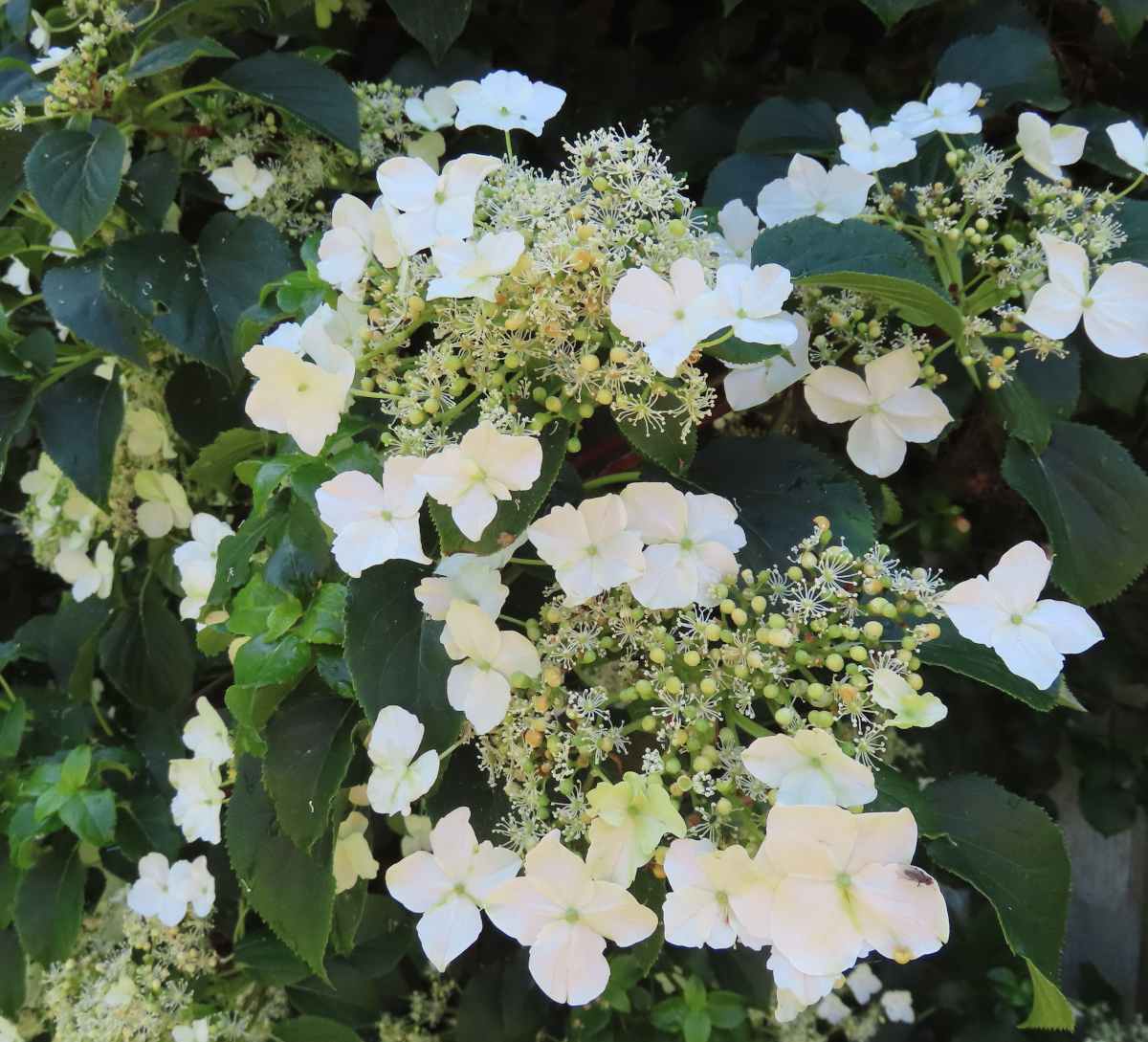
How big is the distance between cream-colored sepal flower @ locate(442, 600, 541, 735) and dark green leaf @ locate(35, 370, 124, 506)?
503 millimetres

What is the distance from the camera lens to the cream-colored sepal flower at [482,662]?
1.68 feet

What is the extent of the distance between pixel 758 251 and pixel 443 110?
14.3 inches

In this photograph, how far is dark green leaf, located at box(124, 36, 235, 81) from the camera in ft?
2.40

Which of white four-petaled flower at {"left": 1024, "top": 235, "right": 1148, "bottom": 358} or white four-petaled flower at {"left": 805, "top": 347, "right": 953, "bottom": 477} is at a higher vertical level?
white four-petaled flower at {"left": 1024, "top": 235, "right": 1148, "bottom": 358}

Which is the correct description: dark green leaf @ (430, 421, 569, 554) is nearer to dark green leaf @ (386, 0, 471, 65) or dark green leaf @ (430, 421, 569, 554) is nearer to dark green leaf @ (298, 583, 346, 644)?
dark green leaf @ (298, 583, 346, 644)

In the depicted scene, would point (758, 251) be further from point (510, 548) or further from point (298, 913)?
point (298, 913)

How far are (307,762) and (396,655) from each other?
4.5 inches

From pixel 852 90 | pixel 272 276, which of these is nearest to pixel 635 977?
pixel 272 276

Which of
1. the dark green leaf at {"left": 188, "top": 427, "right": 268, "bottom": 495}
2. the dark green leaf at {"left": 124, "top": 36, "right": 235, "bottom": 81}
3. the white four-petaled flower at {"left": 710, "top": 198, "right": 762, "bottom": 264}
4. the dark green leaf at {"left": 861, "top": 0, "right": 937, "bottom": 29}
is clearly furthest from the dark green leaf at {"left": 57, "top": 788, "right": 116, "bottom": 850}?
the dark green leaf at {"left": 861, "top": 0, "right": 937, "bottom": 29}

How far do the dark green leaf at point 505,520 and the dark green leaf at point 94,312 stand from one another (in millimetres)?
444

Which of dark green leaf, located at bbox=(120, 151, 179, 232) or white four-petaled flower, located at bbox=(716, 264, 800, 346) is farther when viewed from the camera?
dark green leaf, located at bbox=(120, 151, 179, 232)

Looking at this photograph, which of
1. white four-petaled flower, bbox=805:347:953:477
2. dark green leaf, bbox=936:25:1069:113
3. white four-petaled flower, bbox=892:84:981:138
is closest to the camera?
white four-petaled flower, bbox=805:347:953:477

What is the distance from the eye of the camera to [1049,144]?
0.68 metres

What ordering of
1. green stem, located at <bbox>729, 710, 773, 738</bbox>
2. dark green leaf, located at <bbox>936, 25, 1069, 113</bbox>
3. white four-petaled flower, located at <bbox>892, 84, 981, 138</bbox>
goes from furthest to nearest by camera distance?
dark green leaf, located at <bbox>936, 25, 1069, 113</bbox> → white four-petaled flower, located at <bbox>892, 84, 981, 138</bbox> → green stem, located at <bbox>729, 710, 773, 738</bbox>
